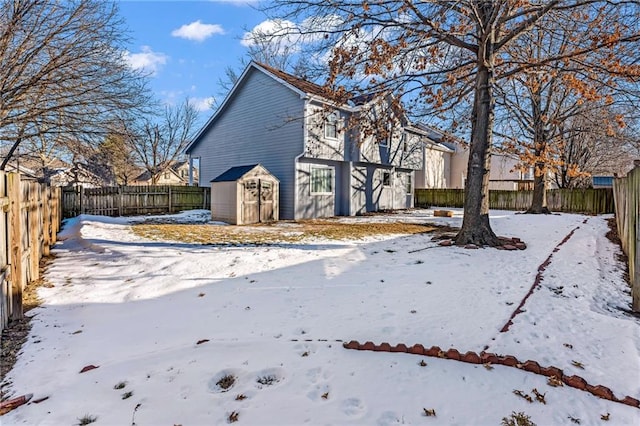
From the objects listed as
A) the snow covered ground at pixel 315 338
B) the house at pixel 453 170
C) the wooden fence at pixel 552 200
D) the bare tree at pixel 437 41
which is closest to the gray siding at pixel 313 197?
the bare tree at pixel 437 41

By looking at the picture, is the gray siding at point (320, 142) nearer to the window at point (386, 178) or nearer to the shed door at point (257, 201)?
the shed door at point (257, 201)

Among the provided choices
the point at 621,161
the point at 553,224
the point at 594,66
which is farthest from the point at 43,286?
the point at 621,161

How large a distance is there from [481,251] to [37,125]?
13.1 m

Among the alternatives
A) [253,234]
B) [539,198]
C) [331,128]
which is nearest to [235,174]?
[253,234]

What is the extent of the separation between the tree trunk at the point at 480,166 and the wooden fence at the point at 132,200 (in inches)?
561

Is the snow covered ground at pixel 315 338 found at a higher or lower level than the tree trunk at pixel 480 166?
lower

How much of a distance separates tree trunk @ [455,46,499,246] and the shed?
7.85 meters

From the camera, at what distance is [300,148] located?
1441cm

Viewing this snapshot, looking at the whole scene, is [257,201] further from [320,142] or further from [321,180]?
[320,142]

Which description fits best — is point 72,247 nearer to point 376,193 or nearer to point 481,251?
point 481,251

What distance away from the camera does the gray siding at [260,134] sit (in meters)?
14.7

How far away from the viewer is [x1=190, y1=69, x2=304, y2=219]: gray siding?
14.7 m

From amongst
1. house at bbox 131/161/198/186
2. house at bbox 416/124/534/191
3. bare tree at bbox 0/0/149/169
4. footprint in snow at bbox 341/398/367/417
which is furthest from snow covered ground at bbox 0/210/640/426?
house at bbox 131/161/198/186

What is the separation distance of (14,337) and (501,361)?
4.70 m
